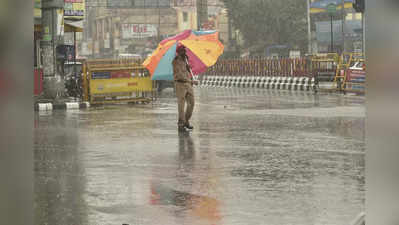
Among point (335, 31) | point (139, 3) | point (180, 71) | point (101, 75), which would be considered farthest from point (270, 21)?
point (180, 71)

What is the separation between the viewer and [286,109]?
23031 millimetres

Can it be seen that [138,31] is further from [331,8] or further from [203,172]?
[203,172]

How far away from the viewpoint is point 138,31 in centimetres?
8706

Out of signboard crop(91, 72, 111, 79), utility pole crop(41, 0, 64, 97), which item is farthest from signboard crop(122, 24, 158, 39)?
utility pole crop(41, 0, 64, 97)

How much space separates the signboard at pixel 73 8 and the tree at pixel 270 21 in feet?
133

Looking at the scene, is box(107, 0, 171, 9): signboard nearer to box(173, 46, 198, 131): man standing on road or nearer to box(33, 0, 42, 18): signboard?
box(33, 0, 42, 18): signboard

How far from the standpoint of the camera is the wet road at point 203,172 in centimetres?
735

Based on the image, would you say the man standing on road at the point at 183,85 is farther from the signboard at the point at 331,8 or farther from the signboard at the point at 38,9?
the signboard at the point at 331,8

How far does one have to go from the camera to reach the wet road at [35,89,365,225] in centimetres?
735
